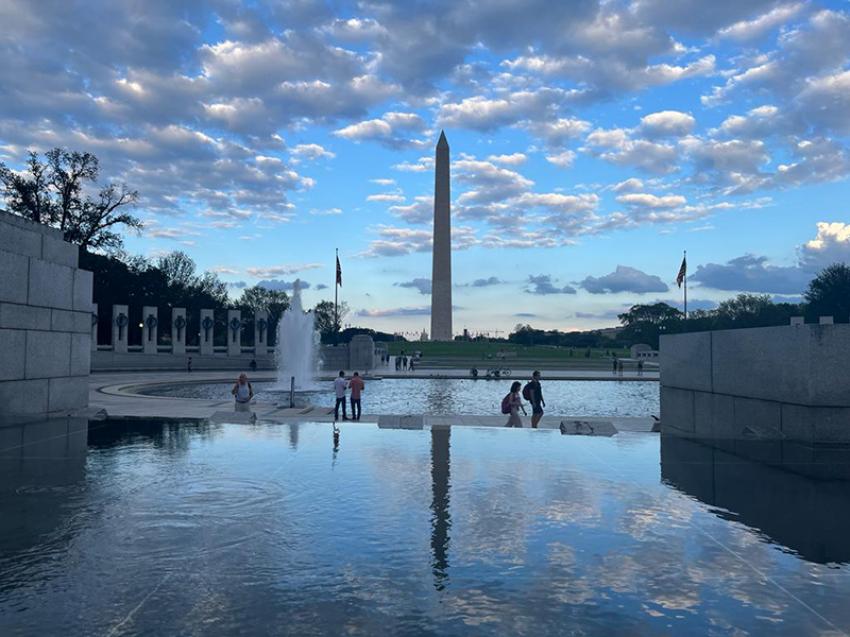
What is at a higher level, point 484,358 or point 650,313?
point 650,313

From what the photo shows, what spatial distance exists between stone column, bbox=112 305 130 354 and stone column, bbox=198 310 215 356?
607 centimetres

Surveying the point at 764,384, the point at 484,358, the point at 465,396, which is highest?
the point at 764,384

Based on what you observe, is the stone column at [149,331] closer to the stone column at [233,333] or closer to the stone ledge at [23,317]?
the stone column at [233,333]

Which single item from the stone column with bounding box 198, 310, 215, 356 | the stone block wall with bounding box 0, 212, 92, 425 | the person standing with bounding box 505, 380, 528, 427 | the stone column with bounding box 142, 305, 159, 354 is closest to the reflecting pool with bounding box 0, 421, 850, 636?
the person standing with bounding box 505, 380, 528, 427

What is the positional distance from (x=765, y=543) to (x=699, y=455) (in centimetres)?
496

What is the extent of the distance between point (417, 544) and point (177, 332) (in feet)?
190

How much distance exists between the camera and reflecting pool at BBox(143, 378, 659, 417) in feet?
80.7

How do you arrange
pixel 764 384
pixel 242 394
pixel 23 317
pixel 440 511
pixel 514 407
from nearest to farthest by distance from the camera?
pixel 440 511 → pixel 764 384 → pixel 23 317 → pixel 514 407 → pixel 242 394

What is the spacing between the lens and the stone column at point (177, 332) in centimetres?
5578

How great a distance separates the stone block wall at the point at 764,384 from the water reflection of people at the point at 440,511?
18.4 feet

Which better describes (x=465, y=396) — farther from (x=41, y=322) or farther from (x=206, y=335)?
(x=206, y=335)

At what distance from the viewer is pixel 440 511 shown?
707 centimetres

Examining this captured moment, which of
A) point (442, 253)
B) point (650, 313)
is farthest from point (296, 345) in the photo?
point (650, 313)

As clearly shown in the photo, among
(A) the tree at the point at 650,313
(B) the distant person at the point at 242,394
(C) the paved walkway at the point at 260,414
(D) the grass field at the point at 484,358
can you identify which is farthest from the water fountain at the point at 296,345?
(A) the tree at the point at 650,313
